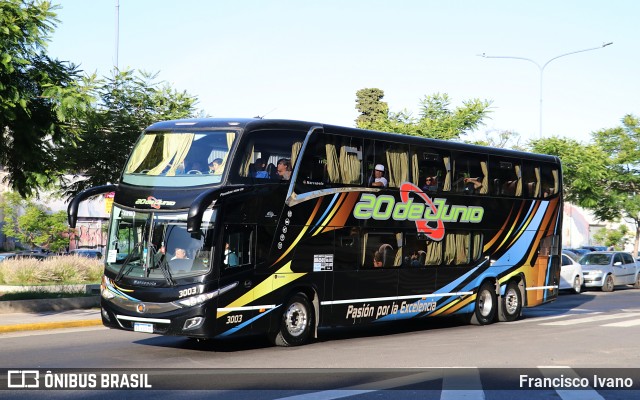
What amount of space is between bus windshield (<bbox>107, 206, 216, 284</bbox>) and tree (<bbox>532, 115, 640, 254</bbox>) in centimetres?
3209

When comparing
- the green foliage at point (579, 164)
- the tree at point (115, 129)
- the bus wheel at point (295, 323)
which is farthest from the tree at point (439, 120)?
the bus wheel at point (295, 323)

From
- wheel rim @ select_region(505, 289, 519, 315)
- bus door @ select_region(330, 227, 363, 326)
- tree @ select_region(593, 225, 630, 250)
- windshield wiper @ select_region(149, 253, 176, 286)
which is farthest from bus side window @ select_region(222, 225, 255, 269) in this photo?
tree @ select_region(593, 225, 630, 250)

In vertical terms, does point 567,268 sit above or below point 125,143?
below

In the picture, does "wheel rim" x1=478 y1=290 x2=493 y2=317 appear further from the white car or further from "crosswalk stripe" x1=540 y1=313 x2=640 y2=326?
the white car

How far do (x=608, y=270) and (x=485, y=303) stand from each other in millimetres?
17688

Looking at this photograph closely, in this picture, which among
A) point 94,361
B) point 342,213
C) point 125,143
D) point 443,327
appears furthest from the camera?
point 125,143

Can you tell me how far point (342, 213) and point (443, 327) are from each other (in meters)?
5.28

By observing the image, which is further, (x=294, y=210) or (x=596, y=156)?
(x=596, y=156)

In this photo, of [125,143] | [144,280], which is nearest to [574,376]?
[144,280]

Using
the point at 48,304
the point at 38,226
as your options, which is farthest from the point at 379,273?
the point at 38,226

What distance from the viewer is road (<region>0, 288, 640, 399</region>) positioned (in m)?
12.7

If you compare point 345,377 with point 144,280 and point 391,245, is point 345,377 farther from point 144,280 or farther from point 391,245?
point 391,245

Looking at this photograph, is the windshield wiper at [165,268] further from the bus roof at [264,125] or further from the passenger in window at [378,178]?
the passenger in window at [378,178]

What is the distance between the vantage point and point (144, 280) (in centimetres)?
1385
